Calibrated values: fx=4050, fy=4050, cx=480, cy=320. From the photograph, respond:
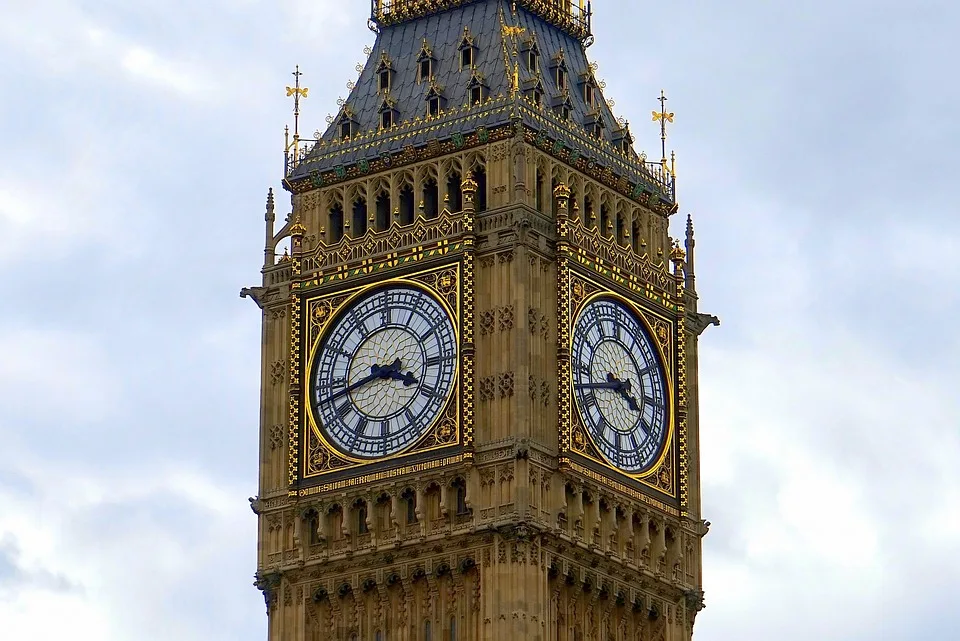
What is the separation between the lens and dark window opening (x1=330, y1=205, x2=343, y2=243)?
10262 centimetres

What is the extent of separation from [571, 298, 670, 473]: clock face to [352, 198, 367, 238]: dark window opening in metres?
6.26

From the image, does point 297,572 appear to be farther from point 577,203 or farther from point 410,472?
point 577,203

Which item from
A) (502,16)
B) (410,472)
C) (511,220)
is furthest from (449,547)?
(502,16)

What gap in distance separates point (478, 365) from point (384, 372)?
2698 millimetres

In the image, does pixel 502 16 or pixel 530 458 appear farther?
Answer: pixel 502 16

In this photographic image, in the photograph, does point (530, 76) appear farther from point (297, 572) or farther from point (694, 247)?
point (297, 572)

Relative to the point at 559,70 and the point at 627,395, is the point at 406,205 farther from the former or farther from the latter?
the point at 627,395

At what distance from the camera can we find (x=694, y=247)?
10469cm

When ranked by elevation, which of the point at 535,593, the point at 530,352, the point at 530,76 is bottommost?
the point at 535,593

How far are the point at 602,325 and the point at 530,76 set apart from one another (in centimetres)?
670

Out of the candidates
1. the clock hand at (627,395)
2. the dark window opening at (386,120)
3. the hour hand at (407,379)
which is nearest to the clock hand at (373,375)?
the hour hand at (407,379)

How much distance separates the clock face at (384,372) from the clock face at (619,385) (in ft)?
11.4

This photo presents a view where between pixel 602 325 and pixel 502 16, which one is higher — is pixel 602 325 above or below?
below

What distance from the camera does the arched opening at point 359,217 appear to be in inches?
4026
